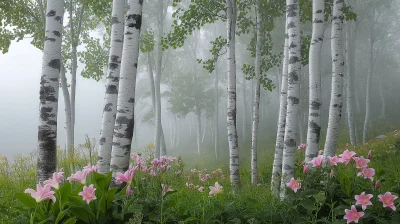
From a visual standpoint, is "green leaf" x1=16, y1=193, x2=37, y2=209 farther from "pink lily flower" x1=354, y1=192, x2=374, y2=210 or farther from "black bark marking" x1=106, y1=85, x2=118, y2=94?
"pink lily flower" x1=354, y1=192, x2=374, y2=210

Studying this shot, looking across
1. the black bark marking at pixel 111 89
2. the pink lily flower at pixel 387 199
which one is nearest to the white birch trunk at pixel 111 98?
the black bark marking at pixel 111 89

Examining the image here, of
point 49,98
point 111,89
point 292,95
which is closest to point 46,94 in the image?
point 49,98

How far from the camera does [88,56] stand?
12.5 meters

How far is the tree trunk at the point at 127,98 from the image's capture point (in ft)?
→ 13.1

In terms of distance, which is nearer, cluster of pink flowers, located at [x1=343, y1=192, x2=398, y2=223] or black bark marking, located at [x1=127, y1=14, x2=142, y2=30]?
cluster of pink flowers, located at [x1=343, y1=192, x2=398, y2=223]

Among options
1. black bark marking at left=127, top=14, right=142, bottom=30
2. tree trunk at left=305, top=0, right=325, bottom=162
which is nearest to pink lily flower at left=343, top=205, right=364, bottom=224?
tree trunk at left=305, top=0, right=325, bottom=162

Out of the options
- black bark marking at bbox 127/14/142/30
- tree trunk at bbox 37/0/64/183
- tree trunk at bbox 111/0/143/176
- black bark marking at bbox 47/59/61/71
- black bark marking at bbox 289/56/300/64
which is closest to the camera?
tree trunk at bbox 111/0/143/176

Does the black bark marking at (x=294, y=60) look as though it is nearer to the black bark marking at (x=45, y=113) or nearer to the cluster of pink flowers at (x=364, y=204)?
the cluster of pink flowers at (x=364, y=204)

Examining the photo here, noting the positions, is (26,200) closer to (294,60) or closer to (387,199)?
(387,199)

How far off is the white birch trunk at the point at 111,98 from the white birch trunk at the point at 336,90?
3447 millimetres

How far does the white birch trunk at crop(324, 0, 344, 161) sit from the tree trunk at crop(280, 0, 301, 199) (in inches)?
26.4

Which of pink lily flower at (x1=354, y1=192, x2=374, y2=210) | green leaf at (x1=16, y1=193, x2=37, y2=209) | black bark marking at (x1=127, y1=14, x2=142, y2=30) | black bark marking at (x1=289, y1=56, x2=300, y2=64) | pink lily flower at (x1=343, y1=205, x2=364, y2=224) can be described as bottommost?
pink lily flower at (x1=343, y1=205, x2=364, y2=224)

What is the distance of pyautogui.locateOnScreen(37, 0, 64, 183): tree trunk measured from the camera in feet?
15.4

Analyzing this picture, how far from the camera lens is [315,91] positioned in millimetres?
4965
